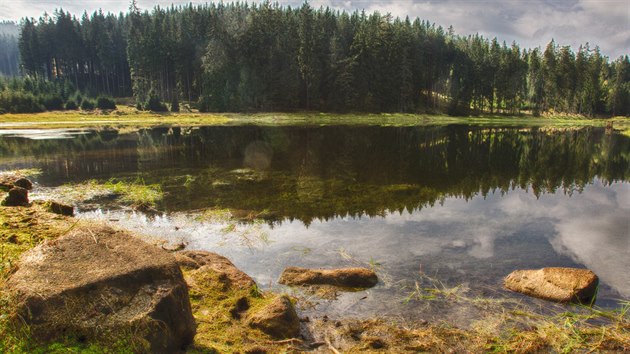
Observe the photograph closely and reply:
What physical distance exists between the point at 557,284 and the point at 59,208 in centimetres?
1709

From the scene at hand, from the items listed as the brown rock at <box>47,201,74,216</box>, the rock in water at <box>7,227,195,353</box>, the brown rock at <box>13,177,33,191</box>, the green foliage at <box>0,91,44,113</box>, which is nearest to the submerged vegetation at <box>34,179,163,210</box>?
the brown rock at <box>13,177,33,191</box>

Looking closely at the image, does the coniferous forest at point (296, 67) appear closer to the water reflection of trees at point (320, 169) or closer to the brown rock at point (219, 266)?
the water reflection of trees at point (320, 169)

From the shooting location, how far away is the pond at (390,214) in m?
10.9

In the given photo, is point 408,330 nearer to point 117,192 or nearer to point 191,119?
point 117,192

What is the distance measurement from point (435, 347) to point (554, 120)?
130 m

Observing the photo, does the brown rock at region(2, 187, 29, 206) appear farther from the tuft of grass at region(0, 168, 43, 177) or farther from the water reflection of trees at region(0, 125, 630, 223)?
the tuft of grass at region(0, 168, 43, 177)

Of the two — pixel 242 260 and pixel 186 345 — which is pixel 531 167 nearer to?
pixel 242 260

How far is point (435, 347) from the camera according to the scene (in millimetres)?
7473

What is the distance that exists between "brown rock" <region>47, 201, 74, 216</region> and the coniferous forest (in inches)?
3072

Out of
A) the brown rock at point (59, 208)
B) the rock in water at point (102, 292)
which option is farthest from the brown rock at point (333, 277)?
the brown rock at point (59, 208)

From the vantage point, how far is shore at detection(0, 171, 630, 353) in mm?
7281

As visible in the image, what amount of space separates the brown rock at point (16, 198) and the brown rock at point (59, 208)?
1196 millimetres

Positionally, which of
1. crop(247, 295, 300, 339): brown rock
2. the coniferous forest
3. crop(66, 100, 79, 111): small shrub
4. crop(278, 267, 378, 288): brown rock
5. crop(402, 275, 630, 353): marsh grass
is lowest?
crop(402, 275, 630, 353): marsh grass

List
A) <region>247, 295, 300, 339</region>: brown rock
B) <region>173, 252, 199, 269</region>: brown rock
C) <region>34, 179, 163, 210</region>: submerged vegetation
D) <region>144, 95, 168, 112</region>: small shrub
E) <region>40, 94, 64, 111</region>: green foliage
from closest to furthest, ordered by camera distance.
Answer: <region>247, 295, 300, 339</region>: brown rock, <region>173, 252, 199, 269</region>: brown rock, <region>34, 179, 163, 210</region>: submerged vegetation, <region>40, 94, 64, 111</region>: green foliage, <region>144, 95, 168, 112</region>: small shrub
